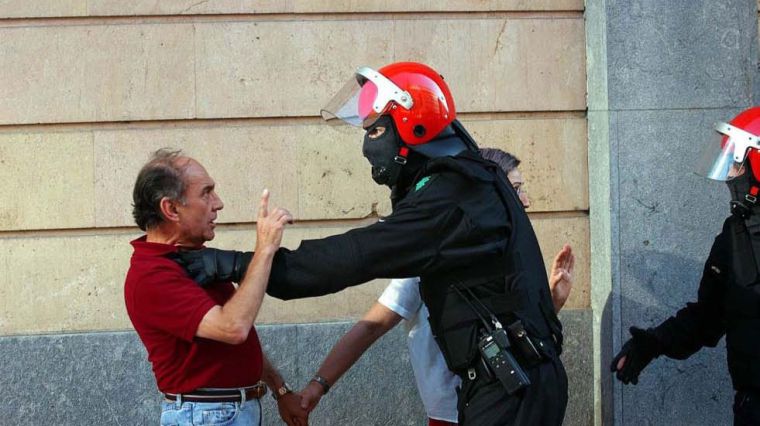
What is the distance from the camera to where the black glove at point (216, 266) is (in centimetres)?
336

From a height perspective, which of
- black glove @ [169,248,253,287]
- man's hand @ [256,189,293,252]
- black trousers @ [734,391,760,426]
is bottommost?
black trousers @ [734,391,760,426]

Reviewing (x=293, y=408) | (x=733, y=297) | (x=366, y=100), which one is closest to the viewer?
(x=366, y=100)

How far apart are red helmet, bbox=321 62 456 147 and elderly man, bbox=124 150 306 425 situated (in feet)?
1.69

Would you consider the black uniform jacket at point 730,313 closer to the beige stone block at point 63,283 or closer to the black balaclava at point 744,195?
the black balaclava at point 744,195

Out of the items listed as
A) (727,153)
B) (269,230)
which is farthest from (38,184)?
(727,153)

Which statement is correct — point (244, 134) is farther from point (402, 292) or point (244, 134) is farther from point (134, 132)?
point (402, 292)

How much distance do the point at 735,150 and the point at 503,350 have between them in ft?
5.43

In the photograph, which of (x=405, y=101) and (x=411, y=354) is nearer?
(x=405, y=101)

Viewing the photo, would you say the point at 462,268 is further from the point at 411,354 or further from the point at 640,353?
the point at 640,353

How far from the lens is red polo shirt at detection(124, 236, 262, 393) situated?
3.33 m

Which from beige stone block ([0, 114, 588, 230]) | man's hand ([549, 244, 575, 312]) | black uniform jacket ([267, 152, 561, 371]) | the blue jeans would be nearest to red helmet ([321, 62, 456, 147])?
black uniform jacket ([267, 152, 561, 371])

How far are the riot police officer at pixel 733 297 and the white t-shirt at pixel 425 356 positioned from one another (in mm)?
1012

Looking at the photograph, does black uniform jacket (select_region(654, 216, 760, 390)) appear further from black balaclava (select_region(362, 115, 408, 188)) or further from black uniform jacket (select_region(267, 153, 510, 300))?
black balaclava (select_region(362, 115, 408, 188))

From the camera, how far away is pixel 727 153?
445cm
